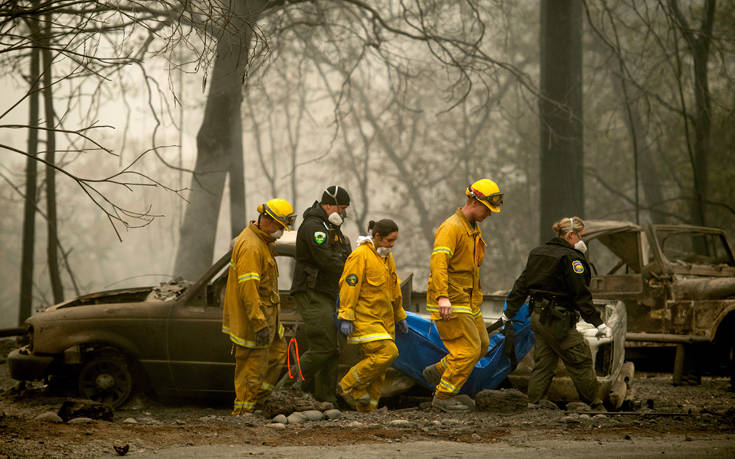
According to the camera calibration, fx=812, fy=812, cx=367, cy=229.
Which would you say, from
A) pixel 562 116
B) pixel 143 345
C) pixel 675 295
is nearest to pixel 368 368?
pixel 143 345

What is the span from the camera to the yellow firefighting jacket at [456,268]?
22.0 ft

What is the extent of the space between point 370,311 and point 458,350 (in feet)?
2.62

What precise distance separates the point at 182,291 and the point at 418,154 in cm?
2331

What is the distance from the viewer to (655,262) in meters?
9.89

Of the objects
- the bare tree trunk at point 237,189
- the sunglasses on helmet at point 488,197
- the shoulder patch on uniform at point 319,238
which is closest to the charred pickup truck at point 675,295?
the sunglasses on helmet at point 488,197

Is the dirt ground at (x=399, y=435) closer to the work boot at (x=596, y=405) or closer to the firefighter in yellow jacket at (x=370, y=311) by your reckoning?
the firefighter in yellow jacket at (x=370, y=311)

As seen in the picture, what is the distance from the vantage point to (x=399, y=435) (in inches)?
229

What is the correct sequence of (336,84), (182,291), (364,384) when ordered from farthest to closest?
1. (336,84)
2. (182,291)
3. (364,384)

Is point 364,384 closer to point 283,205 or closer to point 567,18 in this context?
point 283,205

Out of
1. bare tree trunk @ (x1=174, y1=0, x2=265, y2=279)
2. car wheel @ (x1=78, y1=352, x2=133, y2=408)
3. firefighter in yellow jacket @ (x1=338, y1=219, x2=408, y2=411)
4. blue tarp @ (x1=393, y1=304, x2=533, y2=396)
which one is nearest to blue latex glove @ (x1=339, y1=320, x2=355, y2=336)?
firefighter in yellow jacket @ (x1=338, y1=219, x2=408, y2=411)

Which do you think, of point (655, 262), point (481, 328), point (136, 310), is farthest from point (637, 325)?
point (136, 310)

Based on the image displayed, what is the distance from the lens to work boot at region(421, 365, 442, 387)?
6930 millimetres

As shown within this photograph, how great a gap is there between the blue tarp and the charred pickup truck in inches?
112

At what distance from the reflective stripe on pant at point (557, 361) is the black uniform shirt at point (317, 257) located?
1.74m
